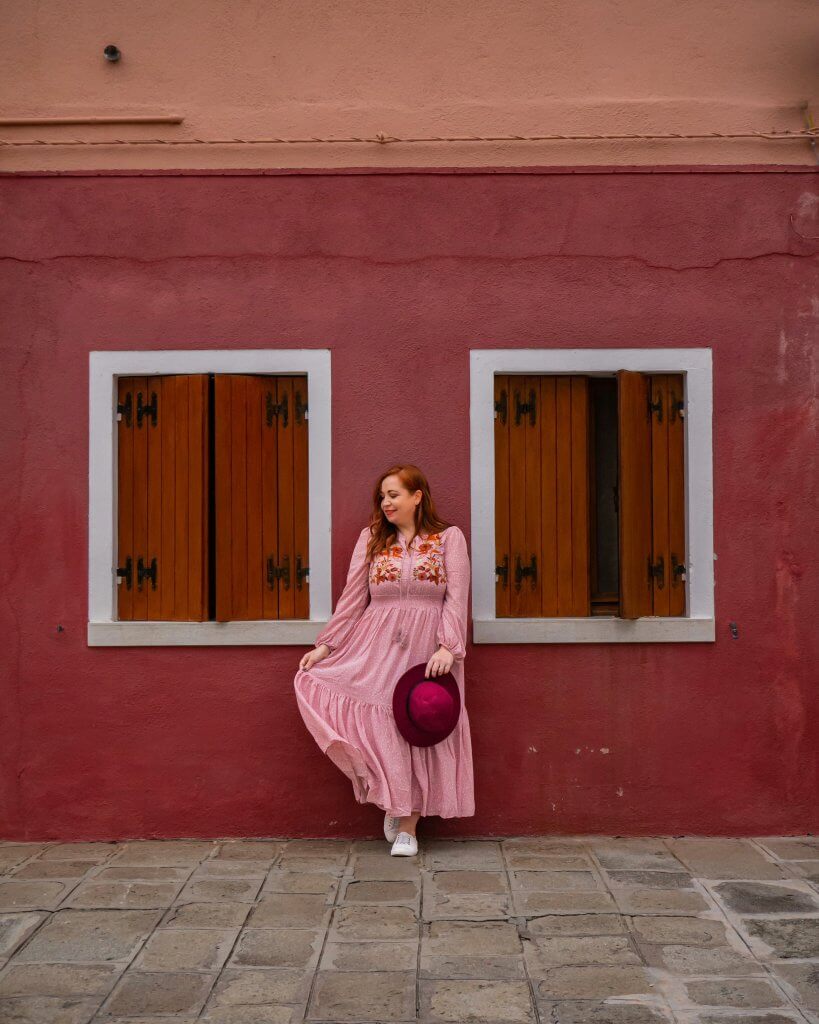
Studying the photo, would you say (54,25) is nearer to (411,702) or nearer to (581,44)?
(581,44)

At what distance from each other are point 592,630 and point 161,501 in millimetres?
2438

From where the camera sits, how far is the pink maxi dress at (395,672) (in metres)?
5.28

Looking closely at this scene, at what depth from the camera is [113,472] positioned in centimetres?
571

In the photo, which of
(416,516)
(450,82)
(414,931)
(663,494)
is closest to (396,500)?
(416,516)

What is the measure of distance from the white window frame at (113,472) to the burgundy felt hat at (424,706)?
687mm

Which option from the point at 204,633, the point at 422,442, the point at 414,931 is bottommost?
the point at 414,931

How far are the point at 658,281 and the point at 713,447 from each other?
0.95 metres

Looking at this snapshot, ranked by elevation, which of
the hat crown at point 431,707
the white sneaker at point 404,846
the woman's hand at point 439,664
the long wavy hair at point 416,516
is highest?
the long wavy hair at point 416,516

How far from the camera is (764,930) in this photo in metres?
4.22

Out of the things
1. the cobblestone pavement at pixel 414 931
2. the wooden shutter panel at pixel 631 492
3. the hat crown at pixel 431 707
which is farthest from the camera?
the wooden shutter panel at pixel 631 492

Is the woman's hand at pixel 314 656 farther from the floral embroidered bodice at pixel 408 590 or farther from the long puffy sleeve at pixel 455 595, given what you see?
the long puffy sleeve at pixel 455 595

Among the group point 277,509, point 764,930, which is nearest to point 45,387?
point 277,509

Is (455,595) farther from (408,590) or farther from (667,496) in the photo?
(667,496)

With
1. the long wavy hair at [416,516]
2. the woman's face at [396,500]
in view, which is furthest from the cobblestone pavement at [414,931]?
the woman's face at [396,500]
